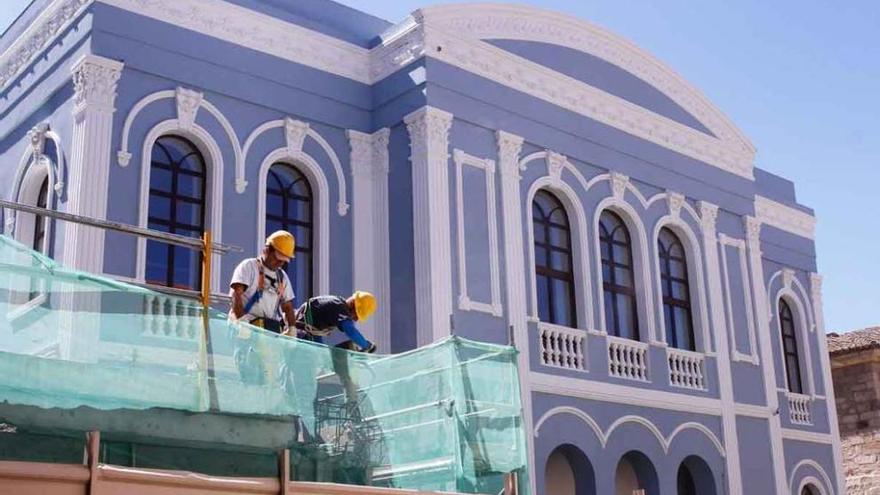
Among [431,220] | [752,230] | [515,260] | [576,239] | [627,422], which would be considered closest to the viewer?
[431,220]

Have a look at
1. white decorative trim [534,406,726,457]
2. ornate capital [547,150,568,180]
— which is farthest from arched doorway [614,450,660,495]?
ornate capital [547,150,568,180]

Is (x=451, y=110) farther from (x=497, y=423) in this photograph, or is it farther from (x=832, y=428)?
(x=832, y=428)

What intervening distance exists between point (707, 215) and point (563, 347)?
14.3 ft

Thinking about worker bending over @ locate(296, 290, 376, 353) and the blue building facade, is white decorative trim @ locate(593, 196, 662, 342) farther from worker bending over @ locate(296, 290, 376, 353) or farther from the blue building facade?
worker bending over @ locate(296, 290, 376, 353)

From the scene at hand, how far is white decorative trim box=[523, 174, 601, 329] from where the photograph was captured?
51.3ft

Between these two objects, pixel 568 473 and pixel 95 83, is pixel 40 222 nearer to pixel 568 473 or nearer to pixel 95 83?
pixel 95 83

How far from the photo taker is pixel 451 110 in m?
14.9

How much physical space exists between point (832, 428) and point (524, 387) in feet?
26.7

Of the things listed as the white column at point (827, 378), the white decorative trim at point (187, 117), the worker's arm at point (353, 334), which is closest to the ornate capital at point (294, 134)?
the white decorative trim at point (187, 117)

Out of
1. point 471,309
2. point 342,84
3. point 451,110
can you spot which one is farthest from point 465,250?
point 342,84

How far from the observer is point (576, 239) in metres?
16.2

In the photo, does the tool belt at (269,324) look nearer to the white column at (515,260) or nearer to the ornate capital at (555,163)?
the white column at (515,260)

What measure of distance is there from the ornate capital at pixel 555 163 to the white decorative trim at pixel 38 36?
254 inches

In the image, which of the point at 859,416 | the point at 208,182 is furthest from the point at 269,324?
the point at 859,416
